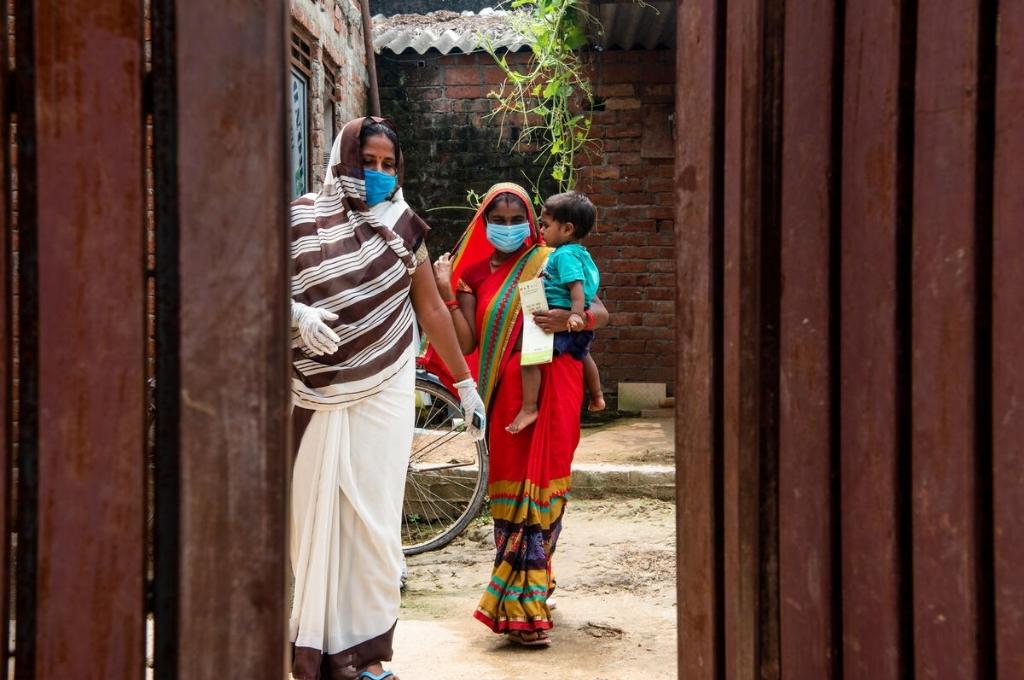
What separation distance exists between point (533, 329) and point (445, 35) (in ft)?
17.8

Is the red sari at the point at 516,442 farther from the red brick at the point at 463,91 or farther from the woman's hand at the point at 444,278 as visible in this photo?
the red brick at the point at 463,91

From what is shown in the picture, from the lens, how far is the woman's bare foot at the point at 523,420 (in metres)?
4.19

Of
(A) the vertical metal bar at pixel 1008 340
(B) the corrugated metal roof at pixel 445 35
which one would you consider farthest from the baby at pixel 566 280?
(B) the corrugated metal roof at pixel 445 35

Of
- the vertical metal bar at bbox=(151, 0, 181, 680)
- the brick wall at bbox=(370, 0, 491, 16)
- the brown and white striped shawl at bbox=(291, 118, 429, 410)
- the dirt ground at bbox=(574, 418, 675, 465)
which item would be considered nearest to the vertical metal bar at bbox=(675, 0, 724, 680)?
the vertical metal bar at bbox=(151, 0, 181, 680)

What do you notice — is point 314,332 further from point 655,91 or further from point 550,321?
→ point 655,91

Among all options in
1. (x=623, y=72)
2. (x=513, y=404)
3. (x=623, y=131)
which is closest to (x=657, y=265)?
(x=623, y=131)

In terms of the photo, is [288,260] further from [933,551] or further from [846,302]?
[933,551]

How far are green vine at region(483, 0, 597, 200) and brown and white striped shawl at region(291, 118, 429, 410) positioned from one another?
190 inches

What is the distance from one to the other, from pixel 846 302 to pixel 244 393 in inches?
27.6

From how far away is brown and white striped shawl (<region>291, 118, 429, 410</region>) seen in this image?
11.5 ft

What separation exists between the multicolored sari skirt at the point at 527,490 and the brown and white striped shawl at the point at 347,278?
2.77ft

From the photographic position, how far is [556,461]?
14.1 feet

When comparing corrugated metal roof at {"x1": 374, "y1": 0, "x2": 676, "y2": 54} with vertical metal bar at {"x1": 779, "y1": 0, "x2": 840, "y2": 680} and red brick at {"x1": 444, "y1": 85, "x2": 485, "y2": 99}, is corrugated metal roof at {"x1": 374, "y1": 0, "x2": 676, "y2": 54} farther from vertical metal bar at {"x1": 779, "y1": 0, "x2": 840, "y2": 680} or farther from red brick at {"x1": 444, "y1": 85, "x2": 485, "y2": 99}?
vertical metal bar at {"x1": 779, "y1": 0, "x2": 840, "y2": 680}

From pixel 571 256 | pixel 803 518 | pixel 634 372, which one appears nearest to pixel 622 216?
pixel 634 372
